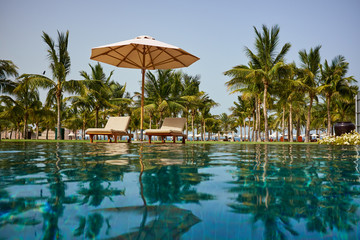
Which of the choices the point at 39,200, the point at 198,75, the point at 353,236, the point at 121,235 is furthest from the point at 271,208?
the point at 198,75

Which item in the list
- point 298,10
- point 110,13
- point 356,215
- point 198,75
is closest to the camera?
point 356,215

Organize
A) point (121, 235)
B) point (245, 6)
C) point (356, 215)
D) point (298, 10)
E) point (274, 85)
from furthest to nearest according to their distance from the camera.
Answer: point (274, 85), point (298, 10), point (245, 6), point (356, 215), point (121, 235)

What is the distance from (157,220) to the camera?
93 centimetres

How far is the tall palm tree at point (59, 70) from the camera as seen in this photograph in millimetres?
17922

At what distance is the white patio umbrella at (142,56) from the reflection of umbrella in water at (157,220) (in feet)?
30.9

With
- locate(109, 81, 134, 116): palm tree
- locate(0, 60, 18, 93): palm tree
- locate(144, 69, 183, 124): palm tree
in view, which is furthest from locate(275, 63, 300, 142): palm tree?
locate(0, 60, 18, 93): palm tree

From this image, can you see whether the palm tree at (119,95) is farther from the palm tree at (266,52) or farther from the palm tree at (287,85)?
the palm tree at (287,85)

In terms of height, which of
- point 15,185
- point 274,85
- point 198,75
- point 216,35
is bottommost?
point 15,185

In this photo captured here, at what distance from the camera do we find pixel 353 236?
83 centimetres

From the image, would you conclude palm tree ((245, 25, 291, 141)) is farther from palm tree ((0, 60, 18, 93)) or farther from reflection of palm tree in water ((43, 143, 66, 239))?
reflection of palm tree in water ((43, 143, 66, 239))

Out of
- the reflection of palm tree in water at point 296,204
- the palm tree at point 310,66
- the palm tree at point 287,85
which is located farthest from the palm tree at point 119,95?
the reflection of palm tree in water at point 296,204

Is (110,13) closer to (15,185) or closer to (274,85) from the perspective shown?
(274,85)

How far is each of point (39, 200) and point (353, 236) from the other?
129 cm

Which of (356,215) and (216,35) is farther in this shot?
(216,35)
